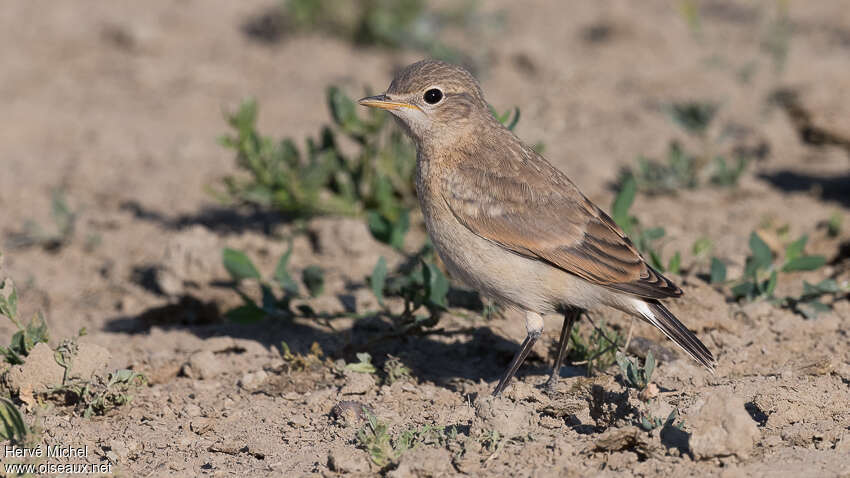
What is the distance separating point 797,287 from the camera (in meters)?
6.44

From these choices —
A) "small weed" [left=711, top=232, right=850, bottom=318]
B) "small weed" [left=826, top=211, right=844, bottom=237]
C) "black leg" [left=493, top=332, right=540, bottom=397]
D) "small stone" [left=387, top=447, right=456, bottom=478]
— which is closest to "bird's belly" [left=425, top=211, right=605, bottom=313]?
"black leg" [left=493, top=332, right=540, bottom=397]

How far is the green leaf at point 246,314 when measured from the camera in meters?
6.12

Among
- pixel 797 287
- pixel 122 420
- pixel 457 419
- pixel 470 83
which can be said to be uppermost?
pixel 470 83

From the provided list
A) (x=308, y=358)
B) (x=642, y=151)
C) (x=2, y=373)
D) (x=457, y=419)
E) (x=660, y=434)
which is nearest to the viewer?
(x=660, y=434)

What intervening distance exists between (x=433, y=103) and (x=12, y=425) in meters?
2.81

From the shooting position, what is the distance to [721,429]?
4.20 meters

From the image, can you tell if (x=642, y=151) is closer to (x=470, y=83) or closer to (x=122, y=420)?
(x=470, y=83)

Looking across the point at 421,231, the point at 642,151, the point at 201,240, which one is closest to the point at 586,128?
the point at 642,151

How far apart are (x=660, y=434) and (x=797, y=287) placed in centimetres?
257

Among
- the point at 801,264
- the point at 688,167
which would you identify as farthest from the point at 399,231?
the point at 688,167

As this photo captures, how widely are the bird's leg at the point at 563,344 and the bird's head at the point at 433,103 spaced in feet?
3.90

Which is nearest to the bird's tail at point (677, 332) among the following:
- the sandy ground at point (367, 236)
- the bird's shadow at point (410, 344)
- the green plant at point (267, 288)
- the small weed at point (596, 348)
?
the sandy ground at point (367, 236)

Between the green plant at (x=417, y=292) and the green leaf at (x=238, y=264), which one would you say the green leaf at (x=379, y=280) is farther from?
the green leaf at (x=238, y=264)

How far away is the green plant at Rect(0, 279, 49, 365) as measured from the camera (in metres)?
5.12
